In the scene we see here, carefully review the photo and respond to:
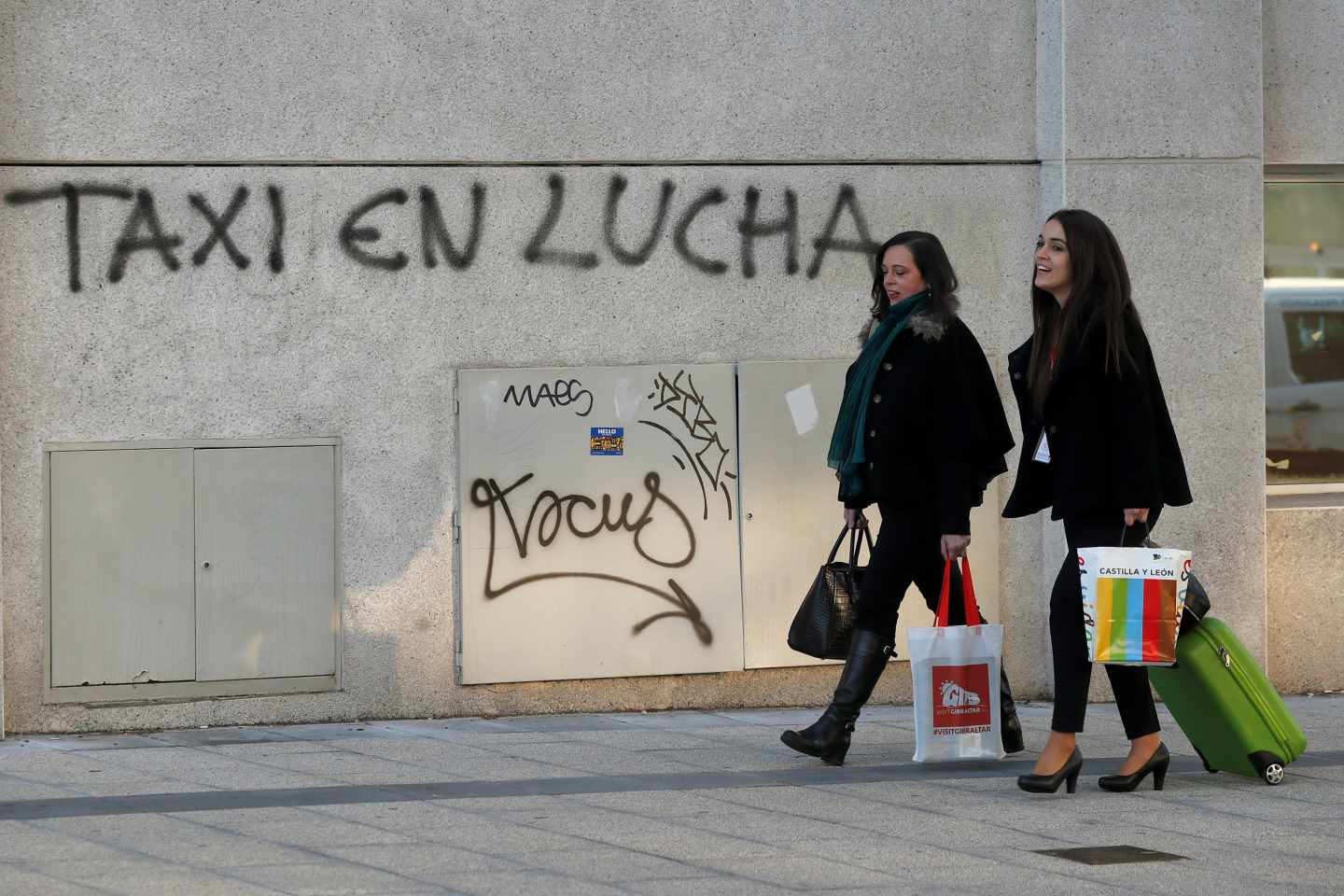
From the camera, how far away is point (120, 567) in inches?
263

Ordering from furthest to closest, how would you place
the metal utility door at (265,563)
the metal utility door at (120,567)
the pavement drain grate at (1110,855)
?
the metal utility door at (265,563) < the metal utility door at (120,567) < the pavement drain grate at (1110,855)

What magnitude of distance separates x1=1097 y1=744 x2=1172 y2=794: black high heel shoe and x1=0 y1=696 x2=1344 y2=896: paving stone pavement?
68 mm

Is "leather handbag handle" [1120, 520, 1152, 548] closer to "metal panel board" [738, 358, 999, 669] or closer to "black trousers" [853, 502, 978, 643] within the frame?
"black trousers" [853, 502, 978, 643]

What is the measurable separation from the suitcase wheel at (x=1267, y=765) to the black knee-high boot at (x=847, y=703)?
1186 mm

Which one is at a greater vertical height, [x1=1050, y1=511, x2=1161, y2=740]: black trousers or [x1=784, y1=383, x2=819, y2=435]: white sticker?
[x1=784, y1=383, x2=819, y2=435]: white sticker

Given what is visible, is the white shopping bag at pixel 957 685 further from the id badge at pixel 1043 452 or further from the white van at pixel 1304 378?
the white van at pixel 1304 378

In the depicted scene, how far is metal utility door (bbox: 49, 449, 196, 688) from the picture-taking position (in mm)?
6652

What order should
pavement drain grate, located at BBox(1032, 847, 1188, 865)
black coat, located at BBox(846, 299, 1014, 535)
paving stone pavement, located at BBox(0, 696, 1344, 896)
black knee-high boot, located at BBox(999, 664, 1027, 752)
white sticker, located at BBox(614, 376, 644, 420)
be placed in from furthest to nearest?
white sticker, located at BBox(614, 376, 644, 420) < black knee-high boot, located at BBox(999, 664, 1027, 752) < black coat, located at BBox(846, 299, 1014, 535) < pavement drain grate, located at BBox(1032, 847, 1188, 865) < paving stone pavement, located at BBox(0, 696, 1344, 896)

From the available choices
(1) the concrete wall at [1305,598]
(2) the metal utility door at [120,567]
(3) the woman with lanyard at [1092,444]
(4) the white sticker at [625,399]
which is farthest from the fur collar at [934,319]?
(2) the metal utility door at [120,567]

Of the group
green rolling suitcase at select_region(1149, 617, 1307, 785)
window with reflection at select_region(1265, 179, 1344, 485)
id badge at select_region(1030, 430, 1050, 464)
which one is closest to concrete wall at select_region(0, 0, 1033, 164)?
window with reflection at select_region(1265, 179, 1344, 485)

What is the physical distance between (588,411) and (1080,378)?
88.0 inches

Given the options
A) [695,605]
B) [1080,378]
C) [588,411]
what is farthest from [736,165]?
[1080,378]

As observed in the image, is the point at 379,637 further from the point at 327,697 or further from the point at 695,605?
the point at 695,605

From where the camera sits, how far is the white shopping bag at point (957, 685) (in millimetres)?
5684
